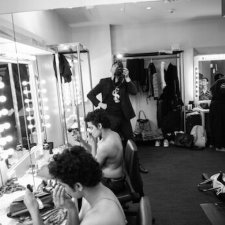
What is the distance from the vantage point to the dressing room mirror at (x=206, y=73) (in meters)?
3.02

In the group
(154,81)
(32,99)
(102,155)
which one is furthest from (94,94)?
(154,81)

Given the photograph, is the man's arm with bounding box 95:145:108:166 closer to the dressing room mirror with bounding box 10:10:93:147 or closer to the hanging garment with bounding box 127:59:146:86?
the dressing room mirror with bounding box 10:10:93:147

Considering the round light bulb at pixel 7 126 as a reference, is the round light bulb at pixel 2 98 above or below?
above

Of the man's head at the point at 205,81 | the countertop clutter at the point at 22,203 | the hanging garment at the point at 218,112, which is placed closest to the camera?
the countertop clutter at the point at 22,203

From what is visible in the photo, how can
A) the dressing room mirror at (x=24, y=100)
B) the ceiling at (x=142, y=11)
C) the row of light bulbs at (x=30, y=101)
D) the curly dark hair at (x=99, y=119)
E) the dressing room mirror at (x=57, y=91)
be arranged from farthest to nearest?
the dressing room mirror at (x=57, y=91) → the row of light bulbs at (x=30, y=101) → the curly dark hair at (x=99, y=119) → the dressing room mirror at (x=24, y=100) → the ceiling at (x=142, y=11)

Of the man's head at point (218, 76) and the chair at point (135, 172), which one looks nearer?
the chair at point (135, 172)

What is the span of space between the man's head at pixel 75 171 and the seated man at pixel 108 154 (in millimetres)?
865

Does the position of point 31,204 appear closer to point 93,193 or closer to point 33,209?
point 33,209

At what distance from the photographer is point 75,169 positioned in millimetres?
1084

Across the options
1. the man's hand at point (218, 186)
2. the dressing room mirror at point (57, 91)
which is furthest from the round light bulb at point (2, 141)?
the man's hand at point (218, 186)

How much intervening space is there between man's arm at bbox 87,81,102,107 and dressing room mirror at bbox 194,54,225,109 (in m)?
1.33

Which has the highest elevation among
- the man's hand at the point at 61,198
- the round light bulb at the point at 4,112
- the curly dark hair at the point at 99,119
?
the round light bulb at the point at 4,112

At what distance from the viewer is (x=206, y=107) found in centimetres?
362

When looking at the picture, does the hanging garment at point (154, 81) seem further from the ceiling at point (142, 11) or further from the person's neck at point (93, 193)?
the person's neck at point (93, 193)
